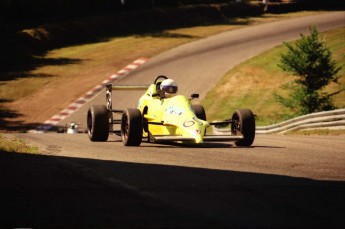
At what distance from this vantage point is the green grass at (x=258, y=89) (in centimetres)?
3441

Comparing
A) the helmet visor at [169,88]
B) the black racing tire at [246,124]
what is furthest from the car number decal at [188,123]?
the helmet visor at [169,88]

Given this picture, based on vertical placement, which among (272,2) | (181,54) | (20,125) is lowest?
(20,125)

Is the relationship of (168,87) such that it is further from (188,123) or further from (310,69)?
(310,69)

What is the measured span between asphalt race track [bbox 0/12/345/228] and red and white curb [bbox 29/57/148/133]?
645 inches

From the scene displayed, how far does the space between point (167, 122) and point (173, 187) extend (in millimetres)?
6693

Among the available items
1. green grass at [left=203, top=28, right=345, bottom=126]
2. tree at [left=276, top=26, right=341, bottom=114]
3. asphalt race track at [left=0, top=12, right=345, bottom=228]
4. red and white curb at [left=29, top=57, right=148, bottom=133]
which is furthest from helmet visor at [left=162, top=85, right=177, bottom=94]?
green grass at [left=203, top=28, right=345, bottom=126]

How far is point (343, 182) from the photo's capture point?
9.61 meters

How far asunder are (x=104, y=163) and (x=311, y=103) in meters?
20.8

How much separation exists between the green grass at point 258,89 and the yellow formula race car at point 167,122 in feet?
52.9

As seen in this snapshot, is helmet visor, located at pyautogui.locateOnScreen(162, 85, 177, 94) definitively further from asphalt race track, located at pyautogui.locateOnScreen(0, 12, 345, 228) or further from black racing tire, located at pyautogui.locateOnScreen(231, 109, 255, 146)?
black racing tire, located at pyautogui.locateOnScreen(231, 109, 255, 146)

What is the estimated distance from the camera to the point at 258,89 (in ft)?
125

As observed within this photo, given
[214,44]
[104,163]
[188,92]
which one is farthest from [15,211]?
[214,44]

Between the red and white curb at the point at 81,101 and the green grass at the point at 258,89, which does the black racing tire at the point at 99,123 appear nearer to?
the red and white curb at the point at 81,101

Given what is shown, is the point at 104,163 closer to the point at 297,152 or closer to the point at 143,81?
the point at 297,152
